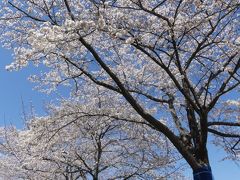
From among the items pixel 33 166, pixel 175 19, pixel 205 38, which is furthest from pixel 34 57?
pixel 33 166

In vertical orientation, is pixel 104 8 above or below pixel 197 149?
above

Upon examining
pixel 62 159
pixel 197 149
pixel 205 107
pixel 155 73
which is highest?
pixel 155 73

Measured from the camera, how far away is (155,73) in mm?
14000

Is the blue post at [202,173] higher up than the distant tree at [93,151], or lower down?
lower down

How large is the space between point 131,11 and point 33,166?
9328 mm

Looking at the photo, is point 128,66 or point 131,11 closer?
point 131,11

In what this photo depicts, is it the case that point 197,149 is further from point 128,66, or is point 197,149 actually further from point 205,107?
point 128,66

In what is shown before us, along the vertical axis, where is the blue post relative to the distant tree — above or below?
below

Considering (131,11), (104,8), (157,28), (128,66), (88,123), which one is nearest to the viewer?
(104,8)

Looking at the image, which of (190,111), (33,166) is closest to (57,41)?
(190,111)

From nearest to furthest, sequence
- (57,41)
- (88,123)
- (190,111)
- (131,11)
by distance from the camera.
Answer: (57,41) → (131,11) → (190,111) → (88,123)

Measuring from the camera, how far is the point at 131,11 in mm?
10352

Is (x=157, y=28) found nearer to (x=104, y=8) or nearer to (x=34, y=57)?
(x=104, y=8)

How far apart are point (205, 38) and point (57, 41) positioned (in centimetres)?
347
